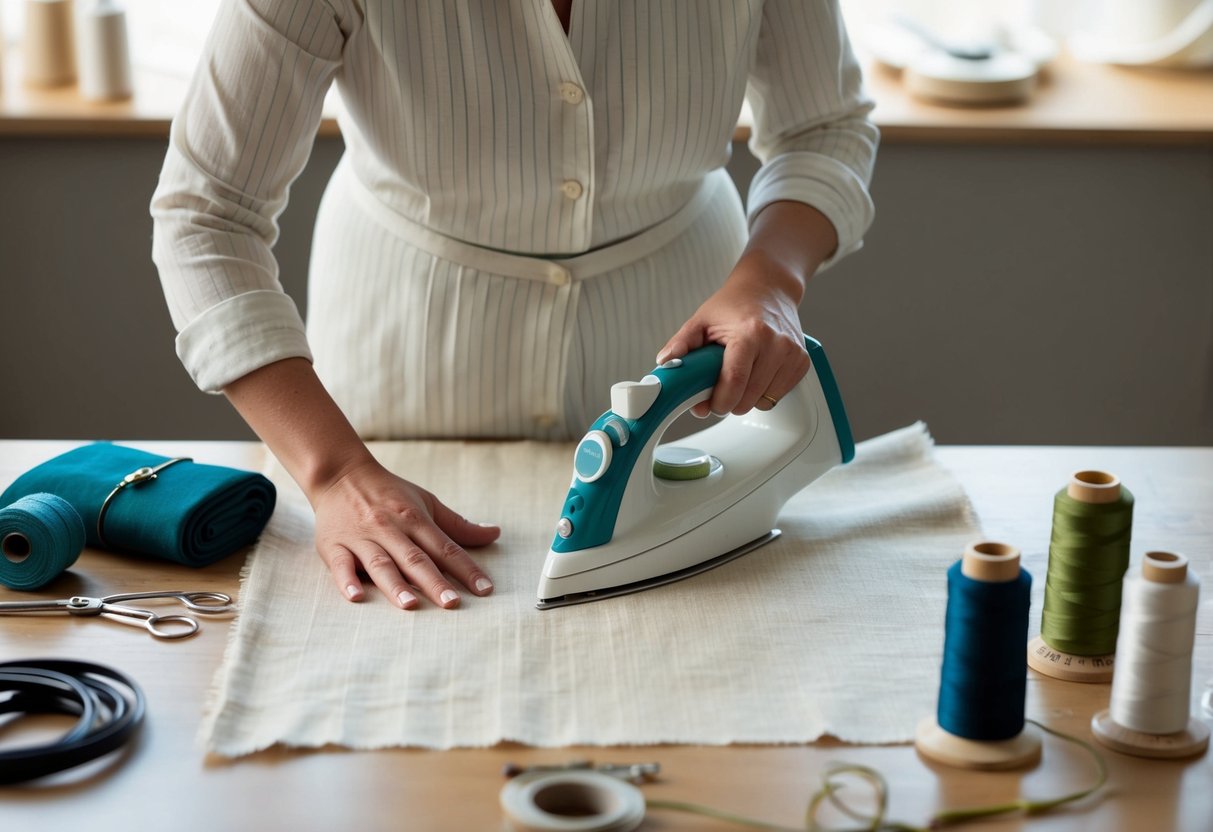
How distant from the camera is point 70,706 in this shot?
1029 millimetres

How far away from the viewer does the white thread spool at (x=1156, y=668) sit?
94 cm

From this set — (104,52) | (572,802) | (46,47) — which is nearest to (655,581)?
(572,802)

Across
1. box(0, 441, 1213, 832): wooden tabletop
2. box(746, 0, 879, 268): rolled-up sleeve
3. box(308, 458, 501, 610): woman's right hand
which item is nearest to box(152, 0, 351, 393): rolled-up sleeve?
box(308, 458, 501, 610): woman's right hand

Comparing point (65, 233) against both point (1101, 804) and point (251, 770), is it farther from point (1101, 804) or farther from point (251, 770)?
point (1101, 804)

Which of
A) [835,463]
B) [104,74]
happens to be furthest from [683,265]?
[104,74]

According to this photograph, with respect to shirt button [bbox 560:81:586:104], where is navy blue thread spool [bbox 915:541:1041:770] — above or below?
below

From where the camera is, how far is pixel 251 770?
3.15 ft

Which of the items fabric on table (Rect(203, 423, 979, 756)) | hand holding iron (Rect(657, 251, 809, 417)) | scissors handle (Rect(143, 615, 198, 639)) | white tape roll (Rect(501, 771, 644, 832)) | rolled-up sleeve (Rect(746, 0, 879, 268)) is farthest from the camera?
rolled-up sleeve (Rect(746, 0, 879, 268))

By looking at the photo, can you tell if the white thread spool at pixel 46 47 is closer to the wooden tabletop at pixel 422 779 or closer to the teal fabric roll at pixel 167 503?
the teal fabric roll at pixel 167 503

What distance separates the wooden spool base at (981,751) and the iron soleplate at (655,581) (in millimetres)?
310

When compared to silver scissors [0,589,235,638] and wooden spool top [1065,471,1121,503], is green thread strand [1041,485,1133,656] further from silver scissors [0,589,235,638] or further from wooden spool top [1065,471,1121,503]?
silver scissors [0,589,235,638]

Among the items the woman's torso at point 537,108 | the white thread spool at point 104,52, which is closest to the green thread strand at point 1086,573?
the woman's torso at point 537,108

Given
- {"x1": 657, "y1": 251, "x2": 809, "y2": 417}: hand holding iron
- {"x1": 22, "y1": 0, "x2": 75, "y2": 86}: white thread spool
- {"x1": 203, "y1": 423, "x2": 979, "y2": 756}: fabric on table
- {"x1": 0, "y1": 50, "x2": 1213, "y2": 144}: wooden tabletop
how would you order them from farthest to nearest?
{"x1": 22, "y1": 0, "x2": 75, "y2": 86}: white thread spool
{"x1": 0, "y1": 50, "x2": 1213, "y2": 144}: wooden tabletop
{"x1": 657, "y1": 251, "x2": 809, "y2": 417}: hand holding iron
{"x1": 203, "y1": 423, "x2": 979, "y2": 756}: fabric on table

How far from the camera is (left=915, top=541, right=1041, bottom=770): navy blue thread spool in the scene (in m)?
0.93
